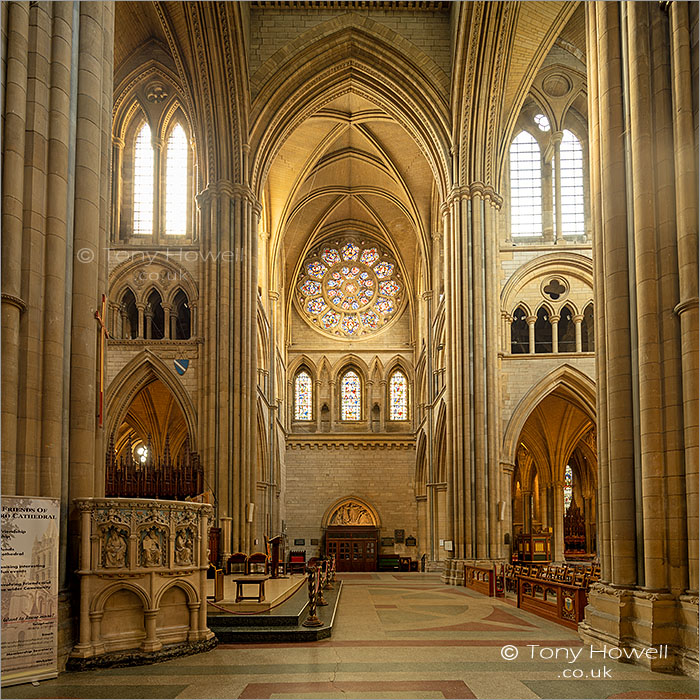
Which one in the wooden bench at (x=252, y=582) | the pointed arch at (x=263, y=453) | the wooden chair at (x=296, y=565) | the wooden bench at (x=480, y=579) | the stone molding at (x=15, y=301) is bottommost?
the wooden chair at (x=296, y=565)

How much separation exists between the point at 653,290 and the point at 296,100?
19.3 metres

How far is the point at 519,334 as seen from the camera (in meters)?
29.8

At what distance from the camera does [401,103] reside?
2797 centimetres

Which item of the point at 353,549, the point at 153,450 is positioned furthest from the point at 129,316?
the point at 353,549

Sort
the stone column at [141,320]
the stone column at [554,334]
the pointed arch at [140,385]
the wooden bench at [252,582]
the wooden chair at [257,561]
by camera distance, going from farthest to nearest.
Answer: the stone column at [554,334] → the stone column at [141,320] → the pointed arch at [140,385] → the wooden chair at [257,561] → the wooden bench at [252,582]

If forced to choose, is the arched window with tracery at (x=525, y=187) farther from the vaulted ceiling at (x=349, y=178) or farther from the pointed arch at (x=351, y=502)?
the pointed arch at (x=351, y=502)

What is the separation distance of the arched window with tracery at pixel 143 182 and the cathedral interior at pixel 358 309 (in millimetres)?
97

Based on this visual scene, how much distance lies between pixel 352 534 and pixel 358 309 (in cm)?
1163

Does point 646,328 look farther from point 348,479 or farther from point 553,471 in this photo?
point 348,479

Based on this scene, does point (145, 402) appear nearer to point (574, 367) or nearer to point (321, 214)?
point (321, 214)

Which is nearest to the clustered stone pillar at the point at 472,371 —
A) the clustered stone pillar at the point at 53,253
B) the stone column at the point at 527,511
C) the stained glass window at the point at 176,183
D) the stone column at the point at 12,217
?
the stained glass window at the point at 176,183

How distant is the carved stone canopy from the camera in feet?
137

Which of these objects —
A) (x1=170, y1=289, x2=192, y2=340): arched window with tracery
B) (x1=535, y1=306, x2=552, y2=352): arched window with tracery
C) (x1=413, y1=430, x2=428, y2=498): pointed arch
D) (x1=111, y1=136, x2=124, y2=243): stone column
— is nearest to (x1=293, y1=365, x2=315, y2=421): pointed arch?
(x1=413, y1=430, x2=428, y2=498): pointed arch

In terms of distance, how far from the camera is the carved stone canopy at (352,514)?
137ft
